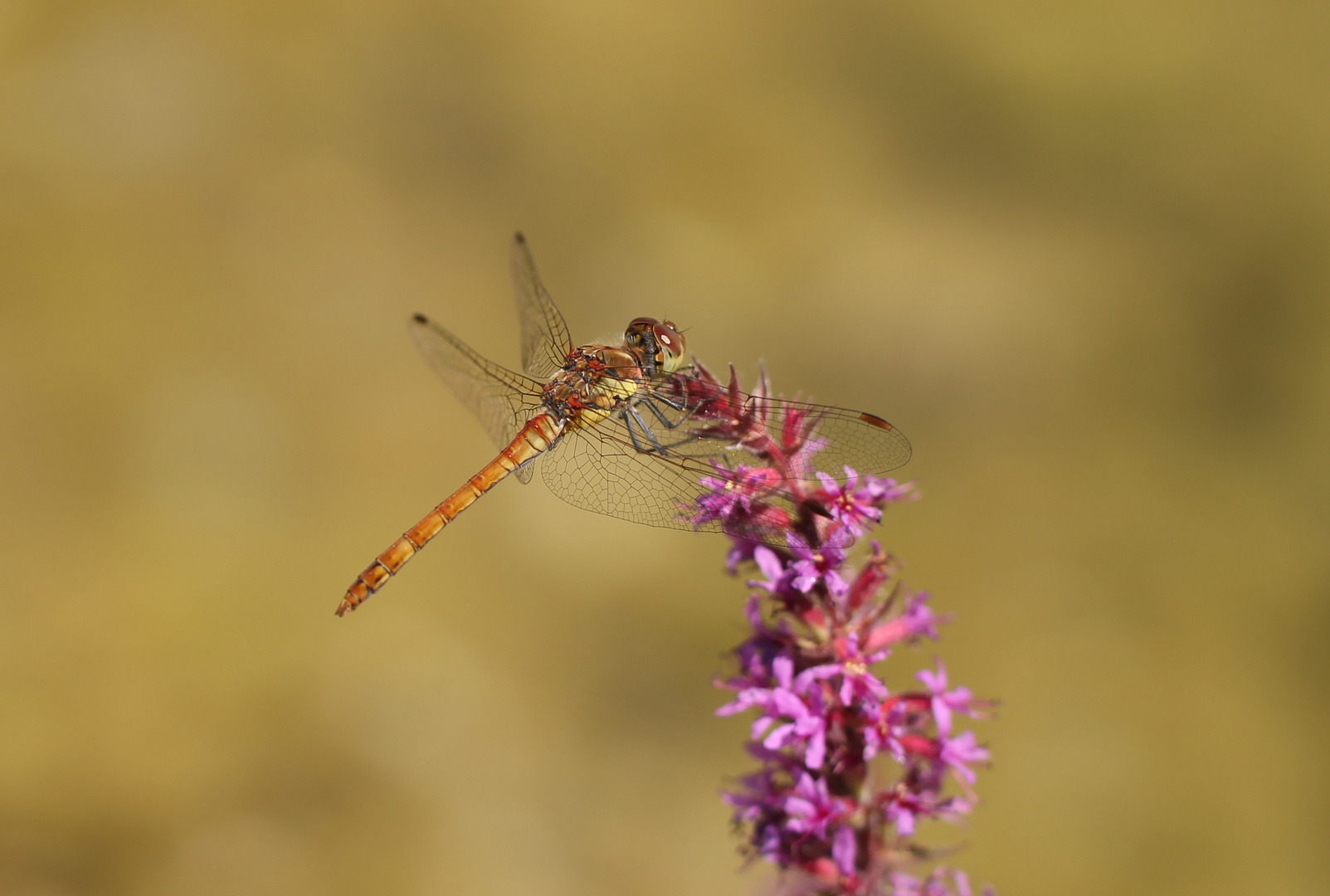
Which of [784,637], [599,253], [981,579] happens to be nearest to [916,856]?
A: [784,637]

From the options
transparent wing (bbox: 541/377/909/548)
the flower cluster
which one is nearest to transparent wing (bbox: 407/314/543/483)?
transparent wing (bbox: 541/377/909/548)

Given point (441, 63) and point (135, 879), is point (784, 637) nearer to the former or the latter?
point (135, 879)

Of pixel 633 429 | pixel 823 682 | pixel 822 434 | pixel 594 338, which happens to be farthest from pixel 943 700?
pixel 594 338

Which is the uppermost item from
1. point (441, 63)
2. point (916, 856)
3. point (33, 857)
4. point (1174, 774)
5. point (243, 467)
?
point (441, 63)

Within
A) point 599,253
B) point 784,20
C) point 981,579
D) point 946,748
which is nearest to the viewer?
point 946,748

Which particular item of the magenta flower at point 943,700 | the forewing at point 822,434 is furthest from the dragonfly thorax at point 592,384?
the magenta flower at point 943,700

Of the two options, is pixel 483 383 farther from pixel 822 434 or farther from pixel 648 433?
pixel 822 434

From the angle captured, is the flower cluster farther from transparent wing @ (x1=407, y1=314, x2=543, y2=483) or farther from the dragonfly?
transparent wing @ (x1=407, y1=314, x2=543, y2=483)
